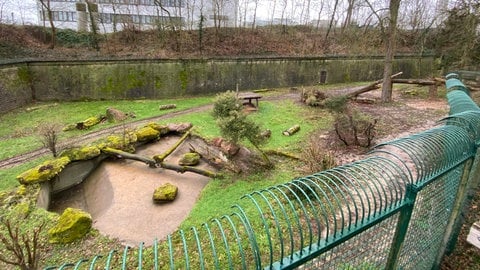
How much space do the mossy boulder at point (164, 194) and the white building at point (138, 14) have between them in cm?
1587

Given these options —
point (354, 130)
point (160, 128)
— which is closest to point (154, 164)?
point (160, 128)

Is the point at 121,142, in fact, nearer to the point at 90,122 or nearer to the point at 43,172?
the point at 43,172

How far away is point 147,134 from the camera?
396 inches

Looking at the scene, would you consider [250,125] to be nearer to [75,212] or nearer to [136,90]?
[75,212]

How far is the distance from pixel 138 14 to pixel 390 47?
60.1ft

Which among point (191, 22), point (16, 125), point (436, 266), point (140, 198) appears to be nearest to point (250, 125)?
point (140, 198)

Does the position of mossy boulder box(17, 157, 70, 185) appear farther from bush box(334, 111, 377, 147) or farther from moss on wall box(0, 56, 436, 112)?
moss on wall box(0, 56, 436, 112)

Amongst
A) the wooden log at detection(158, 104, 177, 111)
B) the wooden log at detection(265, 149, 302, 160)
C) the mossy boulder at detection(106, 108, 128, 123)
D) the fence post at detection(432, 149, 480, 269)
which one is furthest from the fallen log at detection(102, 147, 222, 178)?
the fence post at detection(432, 149, 480, 269)

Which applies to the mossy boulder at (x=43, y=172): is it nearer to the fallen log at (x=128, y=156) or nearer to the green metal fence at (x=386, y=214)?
the fallen log at (x=128, y=156)

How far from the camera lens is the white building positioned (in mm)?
20594

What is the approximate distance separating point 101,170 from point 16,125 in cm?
570

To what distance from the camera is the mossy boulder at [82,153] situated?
26.7ft

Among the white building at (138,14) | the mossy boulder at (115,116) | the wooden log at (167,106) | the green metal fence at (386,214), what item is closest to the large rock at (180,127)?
the mossy boulder at (115,116)

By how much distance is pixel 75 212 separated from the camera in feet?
17.9
